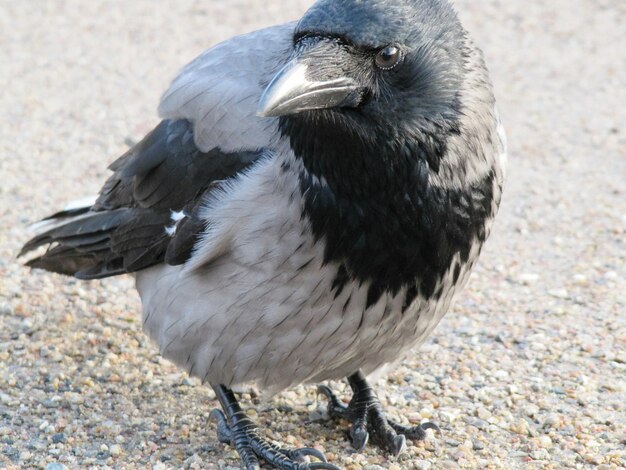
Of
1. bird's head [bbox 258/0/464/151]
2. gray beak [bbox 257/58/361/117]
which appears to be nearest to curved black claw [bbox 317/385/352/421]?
bird's head [bbox 258/0/464/151]

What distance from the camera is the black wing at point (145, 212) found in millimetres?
5402

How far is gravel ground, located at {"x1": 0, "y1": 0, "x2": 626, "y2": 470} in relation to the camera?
18.4ft

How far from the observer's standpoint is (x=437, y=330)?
6832 mm

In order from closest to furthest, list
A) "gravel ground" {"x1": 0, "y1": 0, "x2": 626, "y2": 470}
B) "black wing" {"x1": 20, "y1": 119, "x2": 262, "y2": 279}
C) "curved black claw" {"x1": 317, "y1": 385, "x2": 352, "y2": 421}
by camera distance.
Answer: "black wing" {"x1": 20, "y1": 119, "x2": 262, "y2": 279}, "gravel ground" {"x1": 0, "y1": 0, "x2": 626, "y2": 470}, "curved black claw" {"x1": 317, "y1": 385, "x2": 352, "y2": 421}

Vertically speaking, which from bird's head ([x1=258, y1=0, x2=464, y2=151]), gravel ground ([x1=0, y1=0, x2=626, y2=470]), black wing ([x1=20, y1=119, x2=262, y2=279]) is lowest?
gravel ground ([x1=0, y1=0, x2=626, y2=470])

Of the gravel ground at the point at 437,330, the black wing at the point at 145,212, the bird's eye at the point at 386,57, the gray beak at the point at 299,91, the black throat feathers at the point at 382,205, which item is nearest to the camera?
the gray beak at the point at 299,91

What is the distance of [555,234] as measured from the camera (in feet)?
27.0

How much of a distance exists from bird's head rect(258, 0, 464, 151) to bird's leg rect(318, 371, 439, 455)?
1.82 m

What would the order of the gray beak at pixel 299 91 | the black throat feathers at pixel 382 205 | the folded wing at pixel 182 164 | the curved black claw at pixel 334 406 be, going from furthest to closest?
1. the curved black claw at pixel 334 406
2. the folded wing at pixel 182 164
3. the black throat feathers at pixel 382 205
4. the gray beak at pixel 299 91

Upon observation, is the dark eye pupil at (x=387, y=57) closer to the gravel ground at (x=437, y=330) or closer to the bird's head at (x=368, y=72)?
the bird's head at (x=368, y=72)

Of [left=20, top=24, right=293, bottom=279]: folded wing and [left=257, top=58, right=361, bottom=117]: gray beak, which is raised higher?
[left=257, top=58, right=361, bottom=117]: gray beak

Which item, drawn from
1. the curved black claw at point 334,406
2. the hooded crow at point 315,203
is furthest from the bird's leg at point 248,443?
the curved black claw at point 334,406

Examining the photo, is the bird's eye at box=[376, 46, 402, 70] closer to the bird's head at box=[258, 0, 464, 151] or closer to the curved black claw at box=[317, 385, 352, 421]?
the bird's head at box=[258, 0, 464, 151]

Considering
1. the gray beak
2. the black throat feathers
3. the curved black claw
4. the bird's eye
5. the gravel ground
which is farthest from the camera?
the curved black claw
